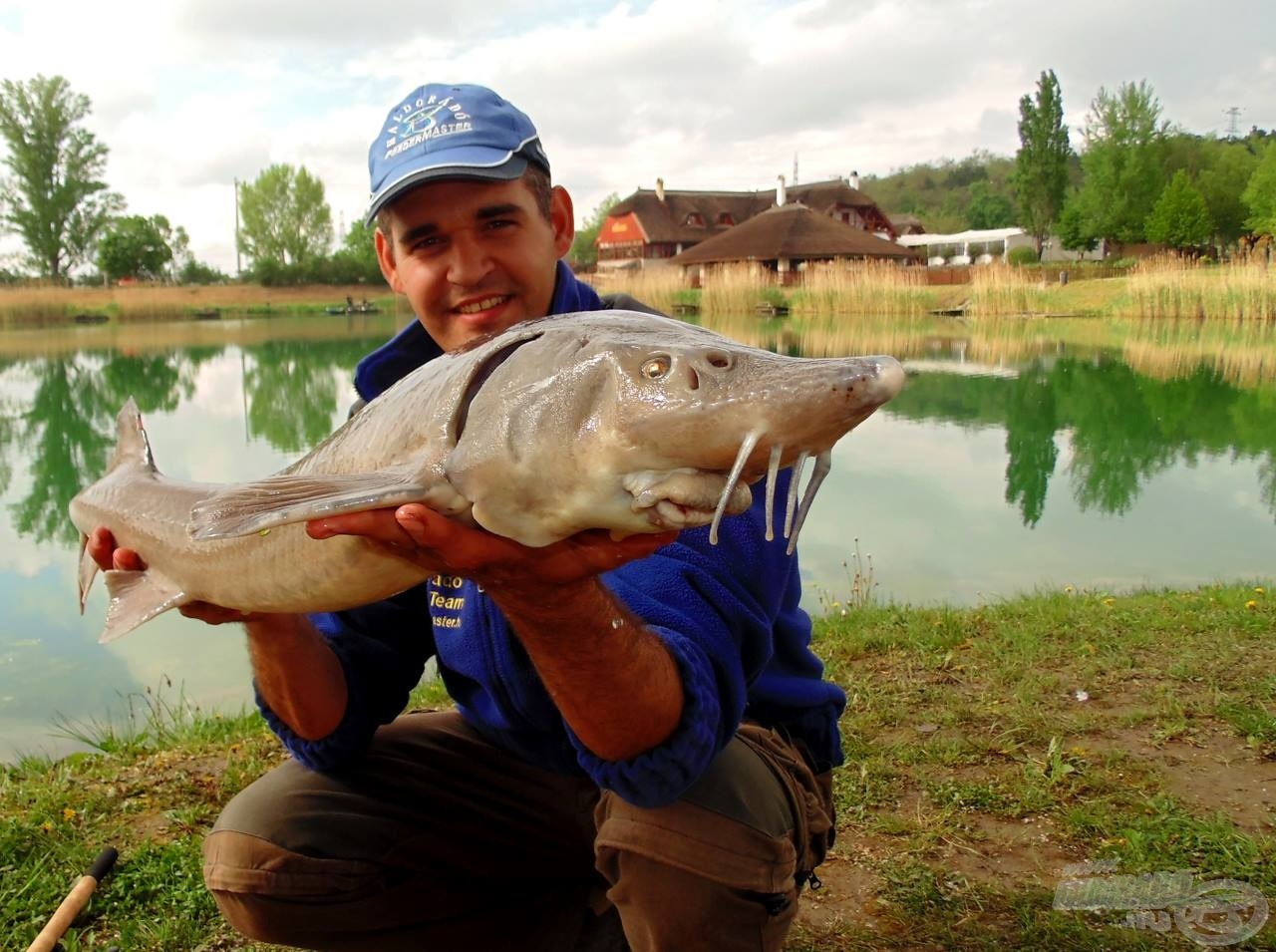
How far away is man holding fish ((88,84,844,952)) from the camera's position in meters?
1.55

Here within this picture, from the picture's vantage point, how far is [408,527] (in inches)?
50.7

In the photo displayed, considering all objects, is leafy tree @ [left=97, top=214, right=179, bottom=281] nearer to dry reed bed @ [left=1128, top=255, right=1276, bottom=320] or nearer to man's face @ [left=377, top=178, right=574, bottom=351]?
dry reed bed @ [left=1128, top=255, right=1276, bottom=320]

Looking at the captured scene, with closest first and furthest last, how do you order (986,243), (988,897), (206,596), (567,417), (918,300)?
(567,417) → (206,596) → (988,897) → (918,300) → (986,243)

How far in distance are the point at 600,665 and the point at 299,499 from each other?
1.64ft

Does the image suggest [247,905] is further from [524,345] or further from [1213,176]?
[1213,176]

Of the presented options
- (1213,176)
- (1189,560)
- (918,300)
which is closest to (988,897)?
(1189,560)

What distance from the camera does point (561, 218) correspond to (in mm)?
2514

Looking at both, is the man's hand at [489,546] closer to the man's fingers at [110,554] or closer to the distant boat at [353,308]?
the man's fingers at [110,554]

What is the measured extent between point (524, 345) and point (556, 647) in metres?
0.45

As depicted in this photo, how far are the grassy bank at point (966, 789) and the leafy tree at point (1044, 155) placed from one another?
153 ft

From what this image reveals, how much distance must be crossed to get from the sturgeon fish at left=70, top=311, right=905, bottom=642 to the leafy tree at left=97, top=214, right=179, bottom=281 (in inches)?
2146

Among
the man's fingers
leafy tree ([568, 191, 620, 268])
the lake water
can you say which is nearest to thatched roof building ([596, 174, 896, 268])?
leafy tree ([568, 191, 620, 268])

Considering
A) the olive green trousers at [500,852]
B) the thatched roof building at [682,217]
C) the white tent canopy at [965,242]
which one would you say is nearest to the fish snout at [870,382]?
the olive green trousers at [500,852]

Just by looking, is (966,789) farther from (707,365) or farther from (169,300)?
(169,300)
